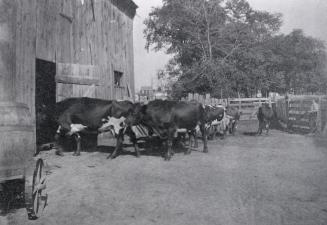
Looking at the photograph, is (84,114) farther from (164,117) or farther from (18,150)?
(18,150)

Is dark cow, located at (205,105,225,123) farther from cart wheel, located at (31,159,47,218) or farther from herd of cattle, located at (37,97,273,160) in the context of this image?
cart wheel, located at (31,159,47,218)

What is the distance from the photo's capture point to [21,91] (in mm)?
8898

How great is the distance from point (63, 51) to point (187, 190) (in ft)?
22.8

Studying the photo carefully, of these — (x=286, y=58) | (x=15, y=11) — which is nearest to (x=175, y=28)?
(x=286, y=58)

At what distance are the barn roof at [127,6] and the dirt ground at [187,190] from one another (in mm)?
8192

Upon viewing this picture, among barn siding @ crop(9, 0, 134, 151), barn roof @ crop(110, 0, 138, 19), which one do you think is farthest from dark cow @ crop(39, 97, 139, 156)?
barn roof @ crop(110, 0, 138, 19)

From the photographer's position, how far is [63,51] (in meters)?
11.1

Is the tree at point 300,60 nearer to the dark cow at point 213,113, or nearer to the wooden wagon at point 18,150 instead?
the dark cow at point 213,113

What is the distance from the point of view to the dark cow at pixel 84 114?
33.4ft

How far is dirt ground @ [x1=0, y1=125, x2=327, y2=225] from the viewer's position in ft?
15.3

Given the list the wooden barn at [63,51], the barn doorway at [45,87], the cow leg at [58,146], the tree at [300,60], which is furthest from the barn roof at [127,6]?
the tree at [300,60]

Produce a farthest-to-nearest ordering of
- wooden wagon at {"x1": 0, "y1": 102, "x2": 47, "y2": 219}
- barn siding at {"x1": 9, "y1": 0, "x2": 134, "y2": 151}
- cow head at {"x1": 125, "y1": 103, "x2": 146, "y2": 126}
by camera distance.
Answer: cow head at {"x1": 125, "y1": 103, "x2": 146, "y2": 126}, barn siding at {"x1": 9, "y1": 0, "x2": 134, "y2": 151}, wooden wagon at {"x1": 0, "y1": 102, "x2": 47, "y2": 219}

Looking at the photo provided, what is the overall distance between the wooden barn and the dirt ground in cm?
127

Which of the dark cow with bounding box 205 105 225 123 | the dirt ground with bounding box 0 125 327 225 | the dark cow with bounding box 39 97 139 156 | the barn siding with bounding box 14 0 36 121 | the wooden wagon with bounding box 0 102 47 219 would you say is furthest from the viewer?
the dark cow with bounding box 205 105 225 123
